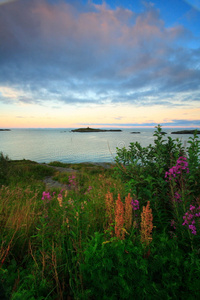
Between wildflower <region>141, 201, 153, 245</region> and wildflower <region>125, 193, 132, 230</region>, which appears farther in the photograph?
wildflower <region>125, 193, 132, 230</region>

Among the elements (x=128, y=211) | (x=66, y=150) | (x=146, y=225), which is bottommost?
(x=66, y=150)

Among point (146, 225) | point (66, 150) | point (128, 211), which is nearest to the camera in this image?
point (146, 225)

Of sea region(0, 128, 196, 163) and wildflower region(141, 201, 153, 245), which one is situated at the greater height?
wildflower region(141, 201, 153, 245)

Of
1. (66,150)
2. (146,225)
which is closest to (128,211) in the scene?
(146,225)

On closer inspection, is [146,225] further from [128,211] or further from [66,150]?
[66,150]

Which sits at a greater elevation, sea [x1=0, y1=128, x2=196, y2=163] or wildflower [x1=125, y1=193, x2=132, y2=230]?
wildflower [x1=125, y1=193, x2=132, y2=230]

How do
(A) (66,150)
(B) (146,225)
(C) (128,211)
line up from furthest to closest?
1. (A) (66,150)
2. (C) (128,211)
3. (B) (146,225)

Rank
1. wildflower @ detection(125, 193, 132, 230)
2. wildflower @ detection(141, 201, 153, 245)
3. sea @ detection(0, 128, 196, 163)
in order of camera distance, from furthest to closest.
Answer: sea @ detection(0, 128, 196, 163)
wildflower @ detection(125, 193, 132, 230)
wildflower @ detection(141, 201, 153, 245)

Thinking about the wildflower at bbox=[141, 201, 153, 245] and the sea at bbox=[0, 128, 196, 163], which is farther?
the sea at bbox=[0, 128, 196, 163]

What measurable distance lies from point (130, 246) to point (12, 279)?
1.72 meters

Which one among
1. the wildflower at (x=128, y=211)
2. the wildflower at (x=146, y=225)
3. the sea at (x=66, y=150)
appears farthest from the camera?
the sea at (x=66, y=150)

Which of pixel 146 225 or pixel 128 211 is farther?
pixel 128 211

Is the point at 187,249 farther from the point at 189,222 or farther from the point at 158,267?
the point at 158,267

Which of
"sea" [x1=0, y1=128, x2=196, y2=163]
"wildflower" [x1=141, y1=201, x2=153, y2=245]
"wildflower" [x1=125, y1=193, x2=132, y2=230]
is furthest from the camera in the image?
"sea" [x1=0, y1=128, x2=196, y2=163]
